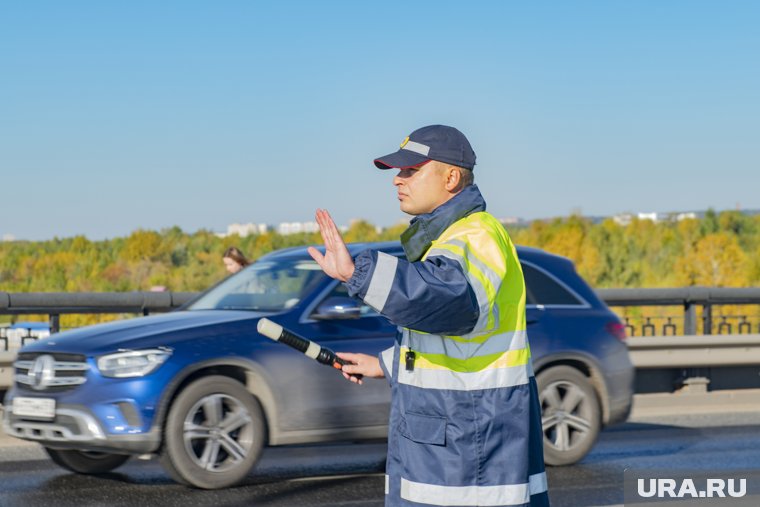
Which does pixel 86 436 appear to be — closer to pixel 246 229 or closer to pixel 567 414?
pixel 567 414

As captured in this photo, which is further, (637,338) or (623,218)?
(623,218)

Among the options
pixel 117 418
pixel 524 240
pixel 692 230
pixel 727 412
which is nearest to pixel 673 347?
pixel 727 412

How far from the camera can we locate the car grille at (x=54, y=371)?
813cm

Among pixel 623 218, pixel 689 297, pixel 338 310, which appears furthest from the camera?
pixel 623 218

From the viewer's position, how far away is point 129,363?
26.6ft

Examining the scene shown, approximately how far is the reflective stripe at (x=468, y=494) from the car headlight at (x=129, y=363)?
477cm

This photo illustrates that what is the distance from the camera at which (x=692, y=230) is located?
12600 centimetres

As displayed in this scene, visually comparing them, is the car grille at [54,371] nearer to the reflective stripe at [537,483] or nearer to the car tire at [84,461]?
the car tire at [84,461]

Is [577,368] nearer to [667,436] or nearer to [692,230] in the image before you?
[667,436]

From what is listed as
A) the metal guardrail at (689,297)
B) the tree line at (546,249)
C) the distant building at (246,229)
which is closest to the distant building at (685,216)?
the tree line at (546,249)

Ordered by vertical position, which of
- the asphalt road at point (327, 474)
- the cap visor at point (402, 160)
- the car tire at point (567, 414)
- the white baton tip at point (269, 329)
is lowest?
the asphalt road at point (327, 474)

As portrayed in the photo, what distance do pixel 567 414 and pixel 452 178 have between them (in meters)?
5.83

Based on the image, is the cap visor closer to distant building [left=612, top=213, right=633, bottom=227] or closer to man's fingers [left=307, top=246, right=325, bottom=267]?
man's fingers [left=307, top=246, right=325, bottom=267]

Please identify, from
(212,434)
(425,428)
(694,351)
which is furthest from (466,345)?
(694,351)
